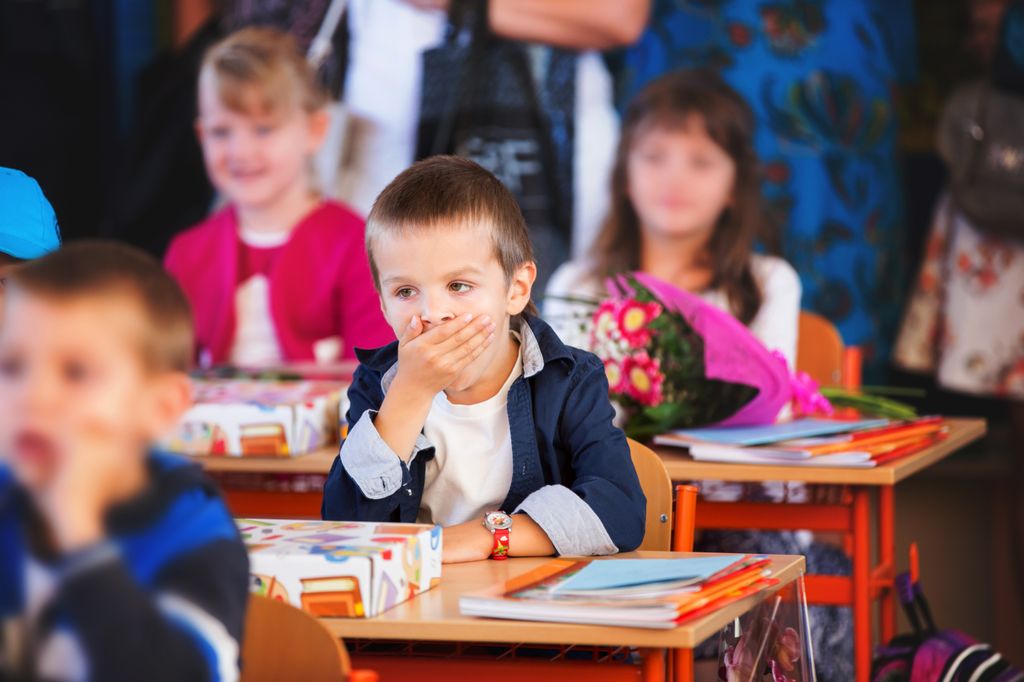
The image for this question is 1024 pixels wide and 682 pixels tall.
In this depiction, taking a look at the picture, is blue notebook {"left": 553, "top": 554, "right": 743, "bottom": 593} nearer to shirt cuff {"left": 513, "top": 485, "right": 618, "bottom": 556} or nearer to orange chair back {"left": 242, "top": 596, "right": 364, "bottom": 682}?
shirt cuff {"left": 513, "top": 485, "right": 618, "bottom": 556}

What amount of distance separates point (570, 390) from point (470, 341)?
0.19 metres

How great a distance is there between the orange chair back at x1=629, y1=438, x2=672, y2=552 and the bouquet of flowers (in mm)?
568

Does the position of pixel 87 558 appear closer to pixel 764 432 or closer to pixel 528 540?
pixel 528 540

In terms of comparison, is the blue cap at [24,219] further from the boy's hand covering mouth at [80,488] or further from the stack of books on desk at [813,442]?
the stack of books on desk at [813,442]

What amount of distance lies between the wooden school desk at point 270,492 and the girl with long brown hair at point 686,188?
1.16 m

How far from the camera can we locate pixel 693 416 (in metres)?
2.62

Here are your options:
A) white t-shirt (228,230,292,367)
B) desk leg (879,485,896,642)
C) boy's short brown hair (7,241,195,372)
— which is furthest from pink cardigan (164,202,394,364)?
boy's short brown hair (7,241,195,372)

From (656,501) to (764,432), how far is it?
0.63 meters

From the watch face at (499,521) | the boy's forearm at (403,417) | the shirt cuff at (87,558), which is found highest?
the boy's forearm at (403,417)

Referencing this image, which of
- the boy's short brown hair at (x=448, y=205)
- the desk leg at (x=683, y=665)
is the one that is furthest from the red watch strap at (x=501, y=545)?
the boy's short brown hair at (x=448, y=205)

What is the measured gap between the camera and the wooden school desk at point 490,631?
1372mm

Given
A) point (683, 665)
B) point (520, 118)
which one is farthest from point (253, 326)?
point (683, 665)

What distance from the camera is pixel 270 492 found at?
2.62 metres

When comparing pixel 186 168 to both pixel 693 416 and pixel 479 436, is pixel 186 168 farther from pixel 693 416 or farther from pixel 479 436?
pixel 479 436
